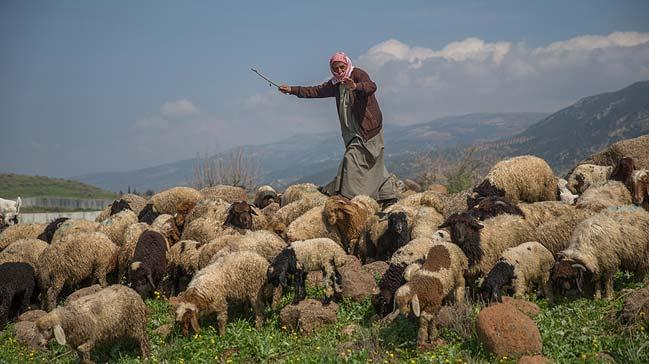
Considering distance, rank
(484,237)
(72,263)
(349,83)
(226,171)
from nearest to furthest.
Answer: (484,237) < (72,263) < (349,83) < (226,171)

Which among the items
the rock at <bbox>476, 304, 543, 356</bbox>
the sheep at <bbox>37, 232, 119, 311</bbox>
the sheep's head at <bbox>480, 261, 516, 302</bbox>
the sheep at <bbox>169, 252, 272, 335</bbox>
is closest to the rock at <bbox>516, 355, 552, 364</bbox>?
the rock at <bbox>476, 304, 543, 356</bbox>

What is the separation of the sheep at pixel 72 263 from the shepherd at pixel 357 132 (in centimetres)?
597

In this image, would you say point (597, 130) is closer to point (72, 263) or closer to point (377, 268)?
point (377, 268)

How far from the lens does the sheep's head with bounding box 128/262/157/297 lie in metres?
10.1

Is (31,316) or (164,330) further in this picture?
(31,316)

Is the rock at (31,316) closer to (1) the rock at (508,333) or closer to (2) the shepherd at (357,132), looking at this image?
(2) the shepherd at (357,132)

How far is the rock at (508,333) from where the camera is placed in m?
6.29

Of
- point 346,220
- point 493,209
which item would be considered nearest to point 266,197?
point 346,220

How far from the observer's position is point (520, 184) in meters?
12.5

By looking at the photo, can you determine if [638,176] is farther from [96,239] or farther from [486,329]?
[96,239]

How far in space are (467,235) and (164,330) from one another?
5.09 metres

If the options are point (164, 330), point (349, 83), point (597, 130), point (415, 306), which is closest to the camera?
point (415, 306)

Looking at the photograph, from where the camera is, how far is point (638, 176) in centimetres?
1092

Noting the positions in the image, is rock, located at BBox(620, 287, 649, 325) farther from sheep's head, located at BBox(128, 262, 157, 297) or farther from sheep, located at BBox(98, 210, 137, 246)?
sheep, located at BBox(98, 210, 137, 246)
